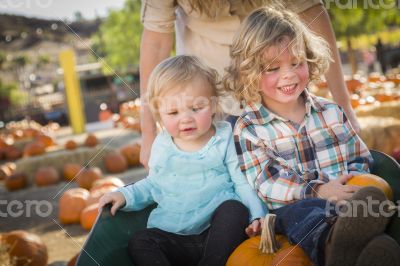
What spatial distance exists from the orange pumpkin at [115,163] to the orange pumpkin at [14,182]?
939 millimetres

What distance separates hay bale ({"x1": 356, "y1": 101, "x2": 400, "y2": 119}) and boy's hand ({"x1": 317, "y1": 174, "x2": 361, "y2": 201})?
3.25m

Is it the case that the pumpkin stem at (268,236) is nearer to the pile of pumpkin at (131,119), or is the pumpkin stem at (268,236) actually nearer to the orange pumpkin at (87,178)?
the orange pumpkin at (87,178)

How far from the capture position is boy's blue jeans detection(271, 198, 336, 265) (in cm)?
133

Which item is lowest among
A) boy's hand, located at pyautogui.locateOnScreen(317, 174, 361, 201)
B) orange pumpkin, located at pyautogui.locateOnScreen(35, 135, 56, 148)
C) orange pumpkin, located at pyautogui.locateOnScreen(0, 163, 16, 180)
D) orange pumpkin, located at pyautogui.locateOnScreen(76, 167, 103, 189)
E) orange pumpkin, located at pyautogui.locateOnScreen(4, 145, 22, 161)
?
orange pumpkin, located at pyautogui.locateOnScreen(4, 145, 22, 161)

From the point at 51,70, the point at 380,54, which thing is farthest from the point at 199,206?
the point at 51,70

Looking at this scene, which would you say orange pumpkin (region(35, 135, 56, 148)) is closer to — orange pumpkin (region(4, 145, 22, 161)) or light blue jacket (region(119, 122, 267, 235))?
orange pumpkin (region(4, 145, 22, 161))

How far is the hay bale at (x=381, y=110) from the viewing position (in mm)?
4645

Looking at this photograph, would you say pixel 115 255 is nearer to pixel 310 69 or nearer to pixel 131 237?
pixel 131 237

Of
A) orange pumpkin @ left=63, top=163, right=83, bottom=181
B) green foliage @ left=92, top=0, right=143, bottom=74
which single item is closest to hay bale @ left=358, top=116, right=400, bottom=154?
orange pumpkin @ left=63, top=163, right=83, bottom=181

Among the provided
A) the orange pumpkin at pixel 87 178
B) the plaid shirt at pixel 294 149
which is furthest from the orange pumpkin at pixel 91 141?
the plaid shirt at pixel 294 149

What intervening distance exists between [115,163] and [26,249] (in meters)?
2.96

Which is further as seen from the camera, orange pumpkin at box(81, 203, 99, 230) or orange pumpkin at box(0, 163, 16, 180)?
orange pumpkin at box(0, 163, 16, 180)

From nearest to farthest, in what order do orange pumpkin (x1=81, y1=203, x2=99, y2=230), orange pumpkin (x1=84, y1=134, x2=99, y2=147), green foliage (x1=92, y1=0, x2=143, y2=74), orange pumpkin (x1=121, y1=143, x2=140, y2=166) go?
orange pumpkin (x1=81, y1=203, x2=99, y2=230), orange pumpkin (x1=121, y1=143, x2=140, y2=166), orange pumpkin (x1=84, y1=134, x2=99, y2=147), green foliage (x1=92, y1=0, x2=143, y2=74)

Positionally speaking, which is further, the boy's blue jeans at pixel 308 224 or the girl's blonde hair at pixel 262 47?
the girl's blonde hair at pixel 262 47
